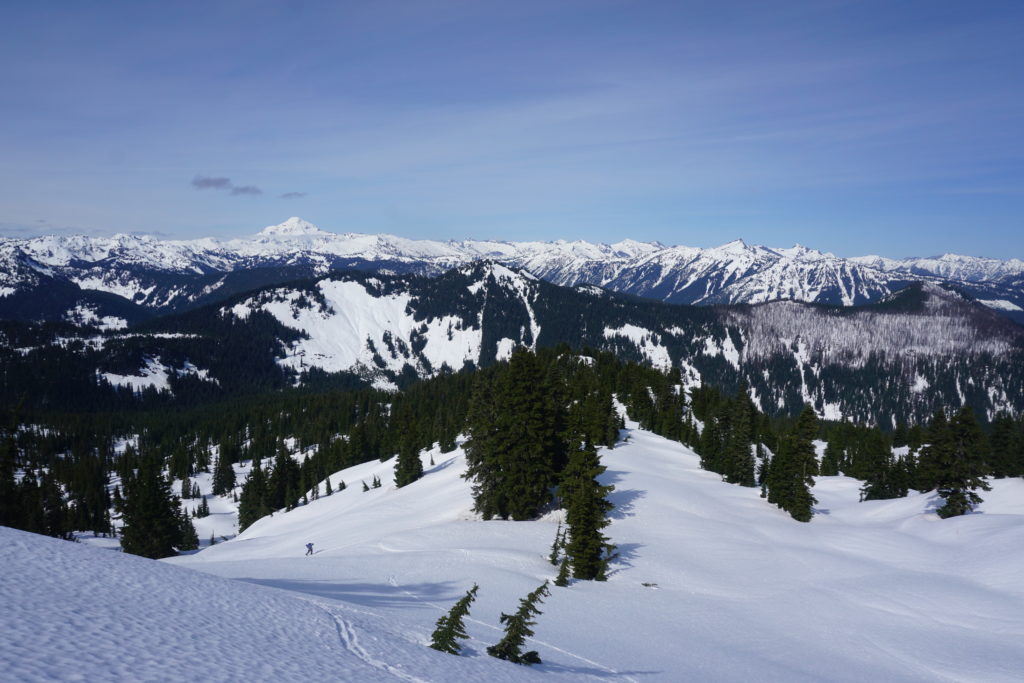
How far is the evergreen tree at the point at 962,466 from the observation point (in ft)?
138

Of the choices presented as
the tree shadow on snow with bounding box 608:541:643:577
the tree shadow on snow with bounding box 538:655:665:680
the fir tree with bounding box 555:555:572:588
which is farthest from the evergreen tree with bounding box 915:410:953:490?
the tree shadow on snow with bounding box 538:655:665:680

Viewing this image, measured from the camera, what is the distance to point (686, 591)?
2638 cm

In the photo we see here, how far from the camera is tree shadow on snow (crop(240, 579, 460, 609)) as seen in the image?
730 inches

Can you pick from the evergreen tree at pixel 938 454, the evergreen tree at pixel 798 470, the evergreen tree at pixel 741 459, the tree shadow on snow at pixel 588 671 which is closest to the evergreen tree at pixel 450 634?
the tree shadow on snow at pixel 588 671

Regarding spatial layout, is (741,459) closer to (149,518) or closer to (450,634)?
(450,634)

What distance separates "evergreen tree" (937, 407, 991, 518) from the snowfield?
72.4 inches

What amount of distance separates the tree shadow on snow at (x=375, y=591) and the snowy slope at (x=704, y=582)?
0.39ft

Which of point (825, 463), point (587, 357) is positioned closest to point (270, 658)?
point (825, 463)

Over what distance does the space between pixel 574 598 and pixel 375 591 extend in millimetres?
8642

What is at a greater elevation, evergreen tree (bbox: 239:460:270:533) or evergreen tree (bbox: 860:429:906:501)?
evergreen tree (bbox: 860:429:906:501)

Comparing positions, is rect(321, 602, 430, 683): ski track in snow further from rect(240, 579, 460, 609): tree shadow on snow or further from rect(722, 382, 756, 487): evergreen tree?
rect(722, 382, 756, 487): evergreen tree

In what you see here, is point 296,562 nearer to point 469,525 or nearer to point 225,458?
point 469,525

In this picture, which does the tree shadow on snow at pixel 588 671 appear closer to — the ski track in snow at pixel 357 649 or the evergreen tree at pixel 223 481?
the ski track in snow at pixel 357 649

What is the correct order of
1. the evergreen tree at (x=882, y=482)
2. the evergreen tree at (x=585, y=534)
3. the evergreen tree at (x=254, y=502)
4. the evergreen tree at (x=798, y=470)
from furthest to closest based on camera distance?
the evergreen tree at (x=254, y=502) → the evergreen tree at (x=882, y=482) → the evergreen tree at (x=798, y=470) → the evergreen tree at (x=585, y=534)
